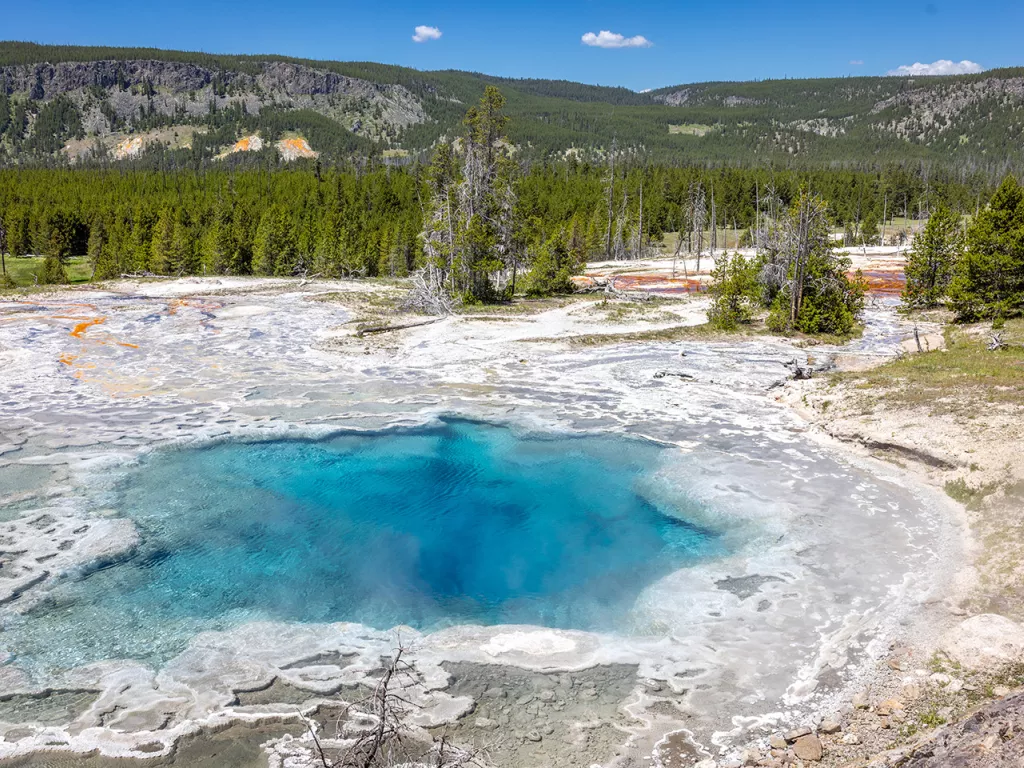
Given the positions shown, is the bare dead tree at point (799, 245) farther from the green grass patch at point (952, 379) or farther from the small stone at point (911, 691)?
the small stone at point (911, 691)

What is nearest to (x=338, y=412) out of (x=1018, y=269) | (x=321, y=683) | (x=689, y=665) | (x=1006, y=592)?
(x=321, y=683)

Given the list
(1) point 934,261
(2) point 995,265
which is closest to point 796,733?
(2) point 995,265

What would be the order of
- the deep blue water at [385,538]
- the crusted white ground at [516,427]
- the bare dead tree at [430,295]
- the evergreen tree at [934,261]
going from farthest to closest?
the evergreen tree at [934,261] < the bare dead tree at [430,295] < the deep blue water at [385,538] < the crusted white ground at [516,427]

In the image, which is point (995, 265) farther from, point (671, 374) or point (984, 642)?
point (984, 642)

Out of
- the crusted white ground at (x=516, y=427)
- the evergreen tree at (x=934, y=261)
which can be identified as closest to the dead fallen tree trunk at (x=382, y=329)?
the crusted white ground at (x=516, y=427)

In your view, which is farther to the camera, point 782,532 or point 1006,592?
point 782,532

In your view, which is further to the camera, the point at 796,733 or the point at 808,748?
the point at 796,733

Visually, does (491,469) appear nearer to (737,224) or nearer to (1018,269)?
(1018,269)
